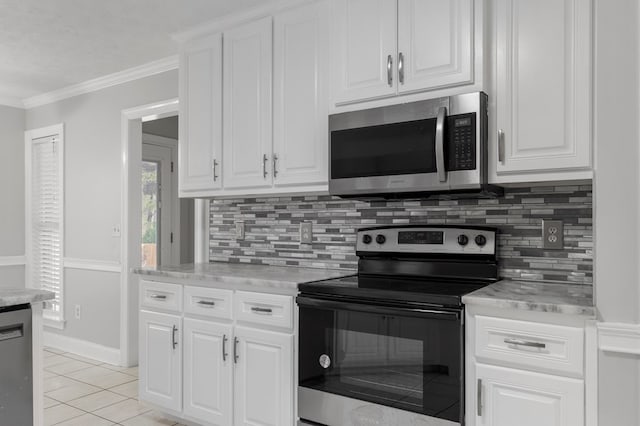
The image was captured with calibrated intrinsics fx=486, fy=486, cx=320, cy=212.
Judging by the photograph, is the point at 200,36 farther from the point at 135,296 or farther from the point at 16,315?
the point at 135,296

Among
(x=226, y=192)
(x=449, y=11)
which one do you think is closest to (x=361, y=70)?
(x=449, y=11)

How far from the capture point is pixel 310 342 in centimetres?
225

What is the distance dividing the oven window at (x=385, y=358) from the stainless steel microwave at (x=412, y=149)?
0.61 metres

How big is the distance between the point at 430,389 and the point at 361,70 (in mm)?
1496

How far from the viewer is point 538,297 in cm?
181

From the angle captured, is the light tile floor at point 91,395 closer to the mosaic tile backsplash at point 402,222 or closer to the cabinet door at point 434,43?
the mosaic tile backsplash at point 402,222

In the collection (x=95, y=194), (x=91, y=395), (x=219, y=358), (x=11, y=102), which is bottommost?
(x=91, y=395)

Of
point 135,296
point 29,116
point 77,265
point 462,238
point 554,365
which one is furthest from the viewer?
point 29,116

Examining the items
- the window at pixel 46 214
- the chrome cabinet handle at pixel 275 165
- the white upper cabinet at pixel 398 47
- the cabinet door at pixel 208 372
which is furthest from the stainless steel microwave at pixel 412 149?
the window at pixel 46 214

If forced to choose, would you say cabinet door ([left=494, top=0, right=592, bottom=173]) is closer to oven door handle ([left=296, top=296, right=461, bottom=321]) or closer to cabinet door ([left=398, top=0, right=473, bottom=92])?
cabinet door ([left=398, top=0, right=473, bottom=92])

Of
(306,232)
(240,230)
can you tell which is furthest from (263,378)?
(240,230)

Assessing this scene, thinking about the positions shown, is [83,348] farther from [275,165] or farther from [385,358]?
[385,358]

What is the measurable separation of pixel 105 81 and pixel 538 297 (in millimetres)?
3985

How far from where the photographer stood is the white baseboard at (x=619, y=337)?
5.08 feet
